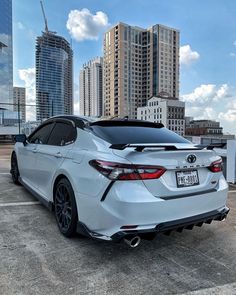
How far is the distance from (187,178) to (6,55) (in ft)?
258

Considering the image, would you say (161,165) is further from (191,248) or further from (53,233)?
(53,233)

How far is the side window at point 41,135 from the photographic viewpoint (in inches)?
185

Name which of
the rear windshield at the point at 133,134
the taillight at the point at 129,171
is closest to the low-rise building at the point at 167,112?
the rear windshield at the point at 133,134

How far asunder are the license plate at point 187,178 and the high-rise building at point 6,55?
71.6 meters

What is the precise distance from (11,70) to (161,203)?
7978 cm

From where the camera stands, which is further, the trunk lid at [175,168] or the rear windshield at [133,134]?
the rear windshield at [133,134]

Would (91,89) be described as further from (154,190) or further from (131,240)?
(131,240)

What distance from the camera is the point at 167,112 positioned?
102000mm

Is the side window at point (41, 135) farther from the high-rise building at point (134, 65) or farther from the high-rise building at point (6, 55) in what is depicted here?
the high-rise building at point (134, 65)

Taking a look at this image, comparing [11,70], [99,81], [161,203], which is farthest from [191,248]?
[99,81]

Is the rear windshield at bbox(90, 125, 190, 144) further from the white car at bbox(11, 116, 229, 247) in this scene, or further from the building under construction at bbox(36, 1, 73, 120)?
the building under construction at bbox(36, 1, 73, 120)

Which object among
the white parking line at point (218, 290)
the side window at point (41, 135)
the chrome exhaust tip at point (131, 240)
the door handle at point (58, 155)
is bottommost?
the white parking line at point (218, 290)

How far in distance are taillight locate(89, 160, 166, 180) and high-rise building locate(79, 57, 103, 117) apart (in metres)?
84.6

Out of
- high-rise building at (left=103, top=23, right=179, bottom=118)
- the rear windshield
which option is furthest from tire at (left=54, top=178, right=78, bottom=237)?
high-rise building at (left=103, top=23, right=179, bottom=118)
